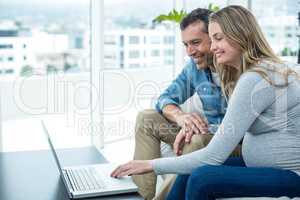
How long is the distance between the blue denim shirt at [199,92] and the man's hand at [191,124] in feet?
0.73

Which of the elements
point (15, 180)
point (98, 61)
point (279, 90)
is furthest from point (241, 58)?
point (98, 61)

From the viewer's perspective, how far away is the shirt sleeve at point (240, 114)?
53.9 inches

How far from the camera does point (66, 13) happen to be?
3525mm

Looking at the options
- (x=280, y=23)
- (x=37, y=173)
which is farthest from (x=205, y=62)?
(x=280, y=23)

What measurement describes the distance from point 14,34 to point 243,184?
2659mm

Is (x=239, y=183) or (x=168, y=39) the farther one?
(x=168, y=39)

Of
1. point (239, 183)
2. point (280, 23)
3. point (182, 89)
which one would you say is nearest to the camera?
point (239, 183)

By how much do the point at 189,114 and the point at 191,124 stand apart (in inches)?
4.4

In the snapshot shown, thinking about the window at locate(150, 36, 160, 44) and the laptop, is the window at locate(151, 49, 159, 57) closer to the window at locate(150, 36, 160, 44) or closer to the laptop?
the window at locate(150, 36, 160, 44)

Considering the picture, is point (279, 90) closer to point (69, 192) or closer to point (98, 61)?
point (69, 192)

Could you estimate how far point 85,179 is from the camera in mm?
1526

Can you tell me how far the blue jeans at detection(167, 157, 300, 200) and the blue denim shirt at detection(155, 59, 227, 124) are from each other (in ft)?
2.38

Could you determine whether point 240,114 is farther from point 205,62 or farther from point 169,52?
point 169,52

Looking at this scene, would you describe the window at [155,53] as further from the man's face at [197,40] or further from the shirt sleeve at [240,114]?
the shirt sleeve at [240,114]
